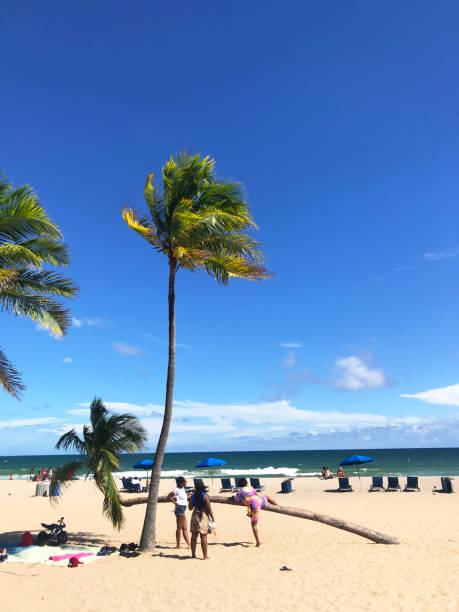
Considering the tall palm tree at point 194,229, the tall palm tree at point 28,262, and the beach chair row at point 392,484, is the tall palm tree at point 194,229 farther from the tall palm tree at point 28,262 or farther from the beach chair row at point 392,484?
the beach chair row at point 392,484

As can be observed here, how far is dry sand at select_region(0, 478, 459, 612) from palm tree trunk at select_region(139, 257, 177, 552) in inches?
Result: 16.7

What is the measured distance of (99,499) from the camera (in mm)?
23766

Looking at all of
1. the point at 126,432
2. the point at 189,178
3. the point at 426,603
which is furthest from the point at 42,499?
the point at 426,603

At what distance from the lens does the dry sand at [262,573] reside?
6.80m

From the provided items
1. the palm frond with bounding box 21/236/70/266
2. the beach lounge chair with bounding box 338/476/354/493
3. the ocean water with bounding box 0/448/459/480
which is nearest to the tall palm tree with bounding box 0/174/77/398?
the palm frond with bounding box 21/236/70/266

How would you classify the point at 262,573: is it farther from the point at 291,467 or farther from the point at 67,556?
the point at 291,467

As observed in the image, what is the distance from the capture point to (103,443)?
10945 mm

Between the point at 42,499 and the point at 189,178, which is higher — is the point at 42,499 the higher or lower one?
the lower one

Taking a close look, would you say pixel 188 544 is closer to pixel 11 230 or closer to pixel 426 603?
pixel 426 603

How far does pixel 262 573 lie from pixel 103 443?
4.97 m

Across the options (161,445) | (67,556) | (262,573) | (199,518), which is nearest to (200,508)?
(199,518)

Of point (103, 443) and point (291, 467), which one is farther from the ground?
point (103, 443)

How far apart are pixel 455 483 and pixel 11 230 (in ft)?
101

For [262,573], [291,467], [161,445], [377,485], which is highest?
[161,445]
